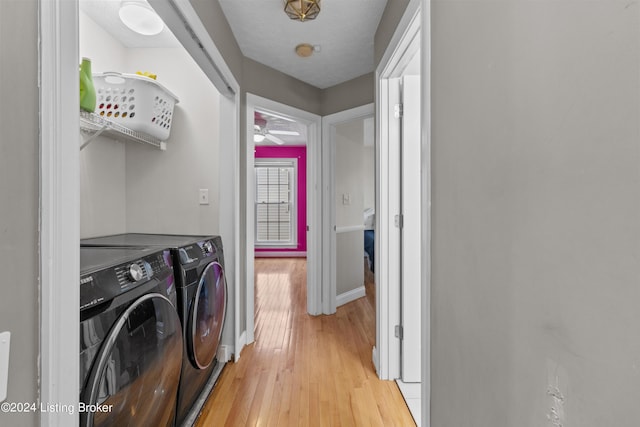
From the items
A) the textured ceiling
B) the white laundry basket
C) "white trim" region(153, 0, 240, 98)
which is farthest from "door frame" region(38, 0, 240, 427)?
the textured ceiling

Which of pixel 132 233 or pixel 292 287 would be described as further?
pixel 292 287

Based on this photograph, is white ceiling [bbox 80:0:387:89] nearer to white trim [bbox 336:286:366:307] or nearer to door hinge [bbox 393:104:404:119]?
door hinge [bbox 393:104:404:119]

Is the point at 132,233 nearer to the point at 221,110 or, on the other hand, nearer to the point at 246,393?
the point at 221,110

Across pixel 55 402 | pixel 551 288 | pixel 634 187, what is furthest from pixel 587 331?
pixel 55 402

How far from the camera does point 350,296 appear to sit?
361 cm

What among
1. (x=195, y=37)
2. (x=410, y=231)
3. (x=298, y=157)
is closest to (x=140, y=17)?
(x=195, y=37)

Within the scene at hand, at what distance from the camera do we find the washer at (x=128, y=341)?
0.82m

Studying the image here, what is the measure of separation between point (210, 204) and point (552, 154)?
2.16 m

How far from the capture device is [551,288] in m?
0.55

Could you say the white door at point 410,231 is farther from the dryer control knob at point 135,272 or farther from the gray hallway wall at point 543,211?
the dryer control knob at point 135,272

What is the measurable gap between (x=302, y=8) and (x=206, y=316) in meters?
1.84

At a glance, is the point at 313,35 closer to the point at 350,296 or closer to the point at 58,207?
the point at 58,207

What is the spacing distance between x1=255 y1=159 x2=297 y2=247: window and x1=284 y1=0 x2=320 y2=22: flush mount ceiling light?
508 cm

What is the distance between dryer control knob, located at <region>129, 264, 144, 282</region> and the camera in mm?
1046
